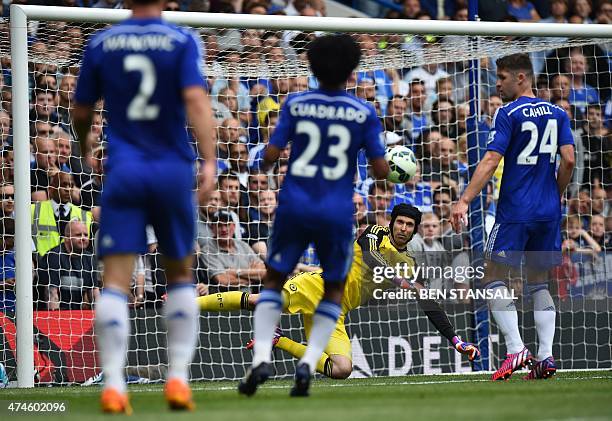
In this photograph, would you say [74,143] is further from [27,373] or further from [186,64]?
[186,64]

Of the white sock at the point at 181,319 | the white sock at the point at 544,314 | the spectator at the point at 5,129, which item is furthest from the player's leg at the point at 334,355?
the white sock at the point at 181,319

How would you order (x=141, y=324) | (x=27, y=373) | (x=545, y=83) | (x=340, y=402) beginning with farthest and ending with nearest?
(x=545, y=83), (x=141, y=324), (x=27, y=373), (x=340, y=402)

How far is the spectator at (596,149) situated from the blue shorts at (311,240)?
638cm

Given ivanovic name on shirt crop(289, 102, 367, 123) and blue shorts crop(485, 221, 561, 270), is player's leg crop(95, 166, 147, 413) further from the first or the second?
blue shorts crop(485, 221, 561, 270)

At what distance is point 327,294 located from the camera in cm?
651

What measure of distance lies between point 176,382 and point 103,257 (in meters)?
0.66

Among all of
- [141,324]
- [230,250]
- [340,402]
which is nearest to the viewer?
[340,402]

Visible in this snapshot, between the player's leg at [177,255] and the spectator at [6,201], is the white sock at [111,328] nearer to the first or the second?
the player's leg at [177,255]

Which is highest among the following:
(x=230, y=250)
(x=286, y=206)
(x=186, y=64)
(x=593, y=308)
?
(x=186, y=64)

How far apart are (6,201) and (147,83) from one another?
17.4ft

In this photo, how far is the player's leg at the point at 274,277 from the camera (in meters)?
6.27

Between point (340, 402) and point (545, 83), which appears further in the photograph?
point (545, 83)

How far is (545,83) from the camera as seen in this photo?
41.2 ft

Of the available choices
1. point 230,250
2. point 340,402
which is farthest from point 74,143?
point 340,402
